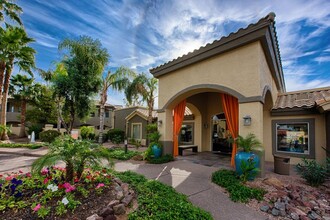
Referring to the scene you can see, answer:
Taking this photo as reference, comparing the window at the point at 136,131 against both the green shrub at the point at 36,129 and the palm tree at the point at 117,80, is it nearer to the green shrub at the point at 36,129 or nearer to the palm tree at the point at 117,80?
the palm tree at the point at 117,80

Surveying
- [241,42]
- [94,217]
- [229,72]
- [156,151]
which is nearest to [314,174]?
[229,72]

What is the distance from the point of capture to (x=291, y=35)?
27.3 feet

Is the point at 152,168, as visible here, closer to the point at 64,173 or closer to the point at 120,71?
the point at 64,173

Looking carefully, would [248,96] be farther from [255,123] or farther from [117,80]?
[117,80]

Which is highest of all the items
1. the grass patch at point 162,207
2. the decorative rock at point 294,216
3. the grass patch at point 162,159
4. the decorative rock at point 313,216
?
the grass patch at point 162,207

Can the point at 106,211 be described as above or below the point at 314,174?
below

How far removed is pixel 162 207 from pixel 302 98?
9.91 metres

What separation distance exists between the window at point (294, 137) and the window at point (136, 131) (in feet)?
39.8

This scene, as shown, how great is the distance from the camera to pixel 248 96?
6227 mm

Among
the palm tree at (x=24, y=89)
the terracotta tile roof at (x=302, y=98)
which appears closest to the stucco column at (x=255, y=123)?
the terracotta tile roof at (x=302, y=98)

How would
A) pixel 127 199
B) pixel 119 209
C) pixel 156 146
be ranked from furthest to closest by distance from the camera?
pixel 156 146 < pixel 127 199 < pixel 119 209

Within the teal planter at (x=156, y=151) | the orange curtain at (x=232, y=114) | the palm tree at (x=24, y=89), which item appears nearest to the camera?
the orange curtain at (x=232, y=114)

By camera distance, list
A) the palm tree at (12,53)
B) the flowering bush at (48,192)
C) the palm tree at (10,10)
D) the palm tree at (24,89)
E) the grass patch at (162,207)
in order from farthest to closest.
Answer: the palm tree at (24,89)
the palm tree at (10,10)
the palm tree at (12,53)
the grass patch at (162,207)
the flowering bush at (48,192)

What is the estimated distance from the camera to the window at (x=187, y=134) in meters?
12.9
